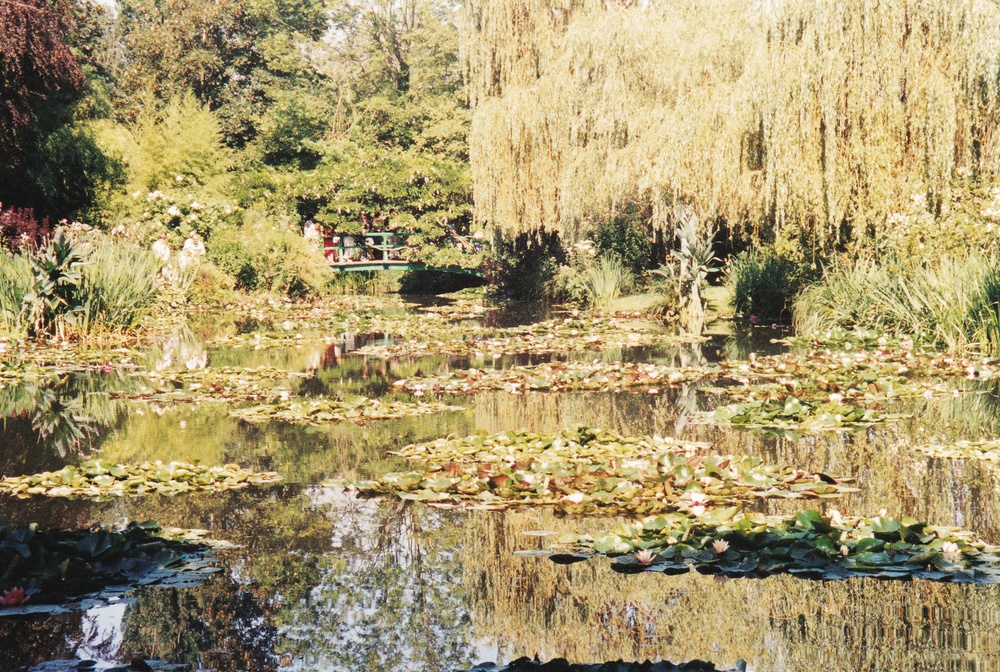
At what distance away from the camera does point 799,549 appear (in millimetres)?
4730

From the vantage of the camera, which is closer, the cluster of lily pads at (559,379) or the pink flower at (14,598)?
the pink flower at (14,598)

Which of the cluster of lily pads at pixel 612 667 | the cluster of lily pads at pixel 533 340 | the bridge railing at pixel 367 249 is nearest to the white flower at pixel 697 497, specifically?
the cluster of lily pads at pixel 612 667

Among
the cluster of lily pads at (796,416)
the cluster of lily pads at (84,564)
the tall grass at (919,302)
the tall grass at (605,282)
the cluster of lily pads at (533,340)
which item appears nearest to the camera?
the cluster of lily pads at (84,564)

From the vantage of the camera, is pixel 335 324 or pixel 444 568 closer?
pixel 444 568

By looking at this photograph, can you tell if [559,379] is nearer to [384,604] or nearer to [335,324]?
[384,604]

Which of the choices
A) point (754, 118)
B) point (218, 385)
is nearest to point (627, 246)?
point (754, 118)

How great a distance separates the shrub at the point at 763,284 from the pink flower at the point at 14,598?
14685 mm

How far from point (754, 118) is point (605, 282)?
7256 mm

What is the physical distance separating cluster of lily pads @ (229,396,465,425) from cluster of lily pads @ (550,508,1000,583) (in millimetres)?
4298

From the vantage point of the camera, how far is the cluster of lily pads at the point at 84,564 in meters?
4.37

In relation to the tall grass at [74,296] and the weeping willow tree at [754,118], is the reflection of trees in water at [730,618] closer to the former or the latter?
the weeping willow tree at [754,118]

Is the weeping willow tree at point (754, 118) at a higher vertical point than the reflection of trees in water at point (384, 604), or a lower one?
higher

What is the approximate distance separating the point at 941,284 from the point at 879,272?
1755 millimetres

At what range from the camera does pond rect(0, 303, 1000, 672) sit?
377 centimetres
